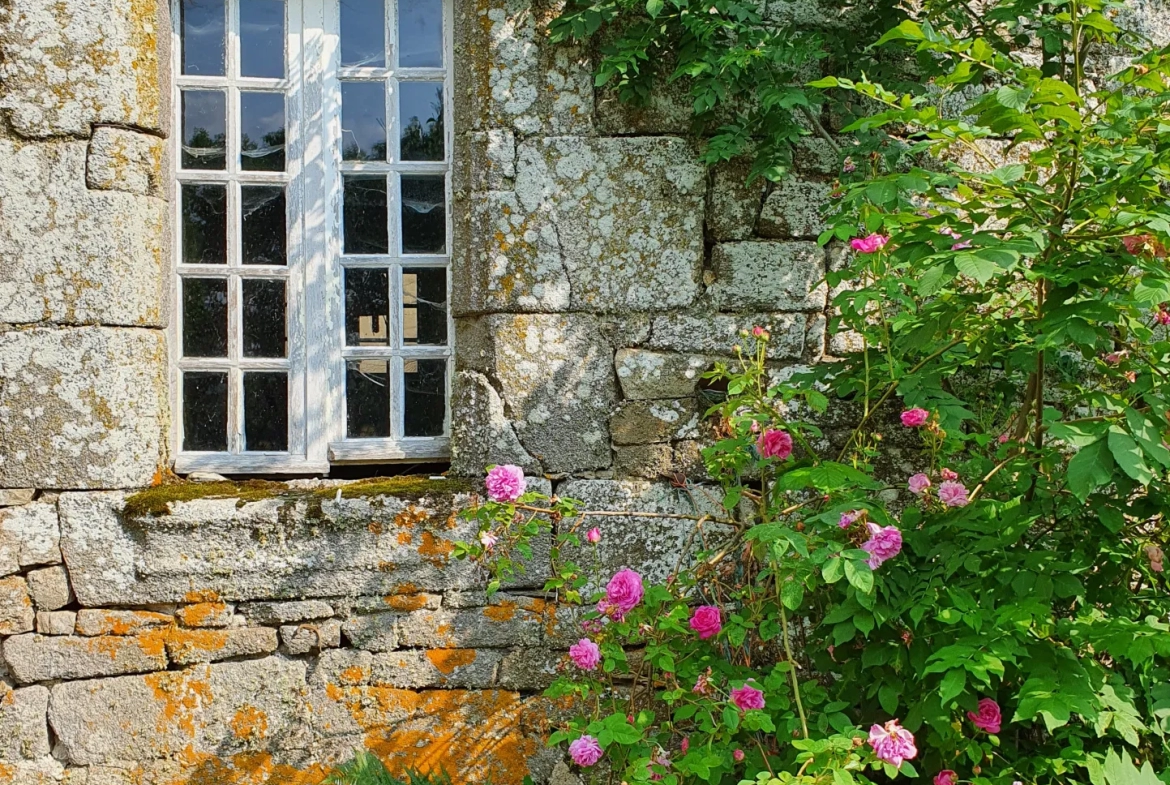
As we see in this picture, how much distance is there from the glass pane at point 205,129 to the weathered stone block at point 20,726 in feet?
5.59

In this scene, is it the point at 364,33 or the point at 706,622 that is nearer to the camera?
the point at 706,622

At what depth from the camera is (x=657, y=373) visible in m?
2.88

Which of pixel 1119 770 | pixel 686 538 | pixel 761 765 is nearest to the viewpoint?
pixel 1119 770

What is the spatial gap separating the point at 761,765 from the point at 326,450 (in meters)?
1.66

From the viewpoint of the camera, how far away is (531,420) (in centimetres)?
285

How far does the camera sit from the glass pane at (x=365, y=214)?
3.04 meters

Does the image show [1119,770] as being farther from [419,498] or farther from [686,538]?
[419,498]

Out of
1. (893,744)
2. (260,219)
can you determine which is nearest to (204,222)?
(260,219)

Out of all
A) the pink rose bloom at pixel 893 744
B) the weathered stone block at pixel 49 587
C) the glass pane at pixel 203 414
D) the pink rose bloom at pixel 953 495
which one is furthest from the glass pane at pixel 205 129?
the pink rose bloom at pixel 893 744

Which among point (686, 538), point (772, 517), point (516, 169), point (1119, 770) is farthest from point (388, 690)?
point (1119, 770)

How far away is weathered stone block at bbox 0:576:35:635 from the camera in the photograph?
2701 millimetres

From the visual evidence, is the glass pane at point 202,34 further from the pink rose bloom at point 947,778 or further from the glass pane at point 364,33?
the pink rose bloom at point 947,778

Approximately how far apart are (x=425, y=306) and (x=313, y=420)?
523 mm

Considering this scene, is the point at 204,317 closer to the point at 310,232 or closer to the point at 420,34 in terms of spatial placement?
the point at 310,232
